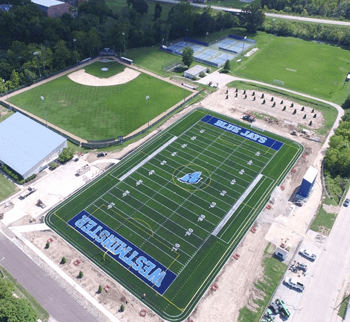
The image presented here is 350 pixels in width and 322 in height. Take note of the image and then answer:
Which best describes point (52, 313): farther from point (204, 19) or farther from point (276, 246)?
point (204, 19)

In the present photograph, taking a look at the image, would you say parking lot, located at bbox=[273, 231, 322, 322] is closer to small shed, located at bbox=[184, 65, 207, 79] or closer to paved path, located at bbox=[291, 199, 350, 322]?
paved path, located at bbox=[291, 199, 350, 322]

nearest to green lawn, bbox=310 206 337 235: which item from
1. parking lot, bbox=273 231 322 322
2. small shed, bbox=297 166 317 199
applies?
parking lot, bbox=273 231 322 322

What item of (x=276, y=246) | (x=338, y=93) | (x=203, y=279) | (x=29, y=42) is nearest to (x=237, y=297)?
(x=203, y=279)

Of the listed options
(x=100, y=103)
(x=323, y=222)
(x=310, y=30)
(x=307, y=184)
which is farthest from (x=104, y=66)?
(x=310, y=30)

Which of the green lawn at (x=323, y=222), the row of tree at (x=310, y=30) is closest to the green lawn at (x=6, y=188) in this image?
the green lawn at (x=323, y=222)

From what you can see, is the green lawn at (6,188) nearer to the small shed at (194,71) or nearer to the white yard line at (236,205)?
the white yard line at (236,205)
